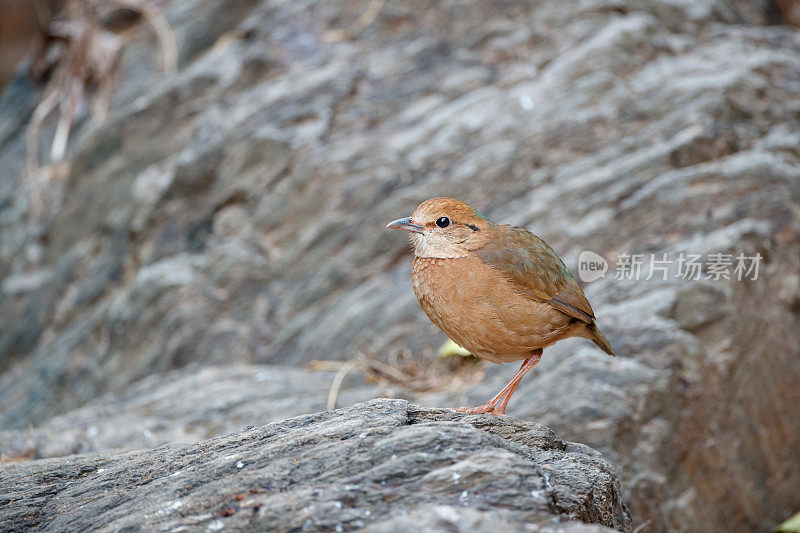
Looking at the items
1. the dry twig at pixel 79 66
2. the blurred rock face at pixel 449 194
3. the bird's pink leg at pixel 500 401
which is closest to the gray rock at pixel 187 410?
the blurred rock face at pixel 449 194

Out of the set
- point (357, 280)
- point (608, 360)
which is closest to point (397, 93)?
point (357, 280)

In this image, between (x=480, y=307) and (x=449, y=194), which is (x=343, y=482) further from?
(x=449, y=194)

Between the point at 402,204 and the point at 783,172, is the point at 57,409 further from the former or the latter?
the point at 783,172

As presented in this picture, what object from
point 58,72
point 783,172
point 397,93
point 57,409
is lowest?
point 57,409

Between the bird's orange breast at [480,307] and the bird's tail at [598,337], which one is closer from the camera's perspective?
the bird's orange breast at [480,307]

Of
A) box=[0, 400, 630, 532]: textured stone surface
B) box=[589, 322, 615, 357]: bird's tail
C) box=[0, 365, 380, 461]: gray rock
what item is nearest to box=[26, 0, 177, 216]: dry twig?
box=[0, 365, 380, 461]: gray rock

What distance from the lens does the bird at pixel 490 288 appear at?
3877 mm

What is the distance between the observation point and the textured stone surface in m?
2.34

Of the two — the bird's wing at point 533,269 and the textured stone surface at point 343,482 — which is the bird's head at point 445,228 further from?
the textured stone surface at point 343,482

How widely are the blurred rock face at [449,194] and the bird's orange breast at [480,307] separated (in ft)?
2.99

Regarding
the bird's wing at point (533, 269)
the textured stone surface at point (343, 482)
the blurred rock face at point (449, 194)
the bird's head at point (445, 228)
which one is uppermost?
the textured stone surface at point (343, 482)

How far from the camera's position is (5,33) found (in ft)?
44.2

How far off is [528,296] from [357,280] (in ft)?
10.3

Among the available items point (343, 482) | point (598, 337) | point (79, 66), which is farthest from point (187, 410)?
point (79, 66)
